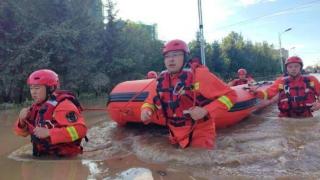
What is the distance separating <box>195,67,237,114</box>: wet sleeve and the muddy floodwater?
0.58 m

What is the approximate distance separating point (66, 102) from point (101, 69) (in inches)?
728

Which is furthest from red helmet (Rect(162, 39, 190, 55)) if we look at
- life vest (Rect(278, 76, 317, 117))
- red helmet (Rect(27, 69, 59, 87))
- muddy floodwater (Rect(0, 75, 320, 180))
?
life vest (Rect(278, 76, 317, 117))

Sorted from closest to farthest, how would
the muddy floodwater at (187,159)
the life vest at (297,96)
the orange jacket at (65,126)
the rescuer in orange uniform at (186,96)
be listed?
the muddy floodwater at (187,159) < the orange jacket at (65,126) < the rescuer in orange uniform at (186,96) < the life vest at (297,96)

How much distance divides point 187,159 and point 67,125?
1322 mm

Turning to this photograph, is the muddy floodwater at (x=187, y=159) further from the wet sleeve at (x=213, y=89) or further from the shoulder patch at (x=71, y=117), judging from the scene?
the wet sleeve at (x=213, y=89)

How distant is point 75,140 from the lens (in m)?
4.32

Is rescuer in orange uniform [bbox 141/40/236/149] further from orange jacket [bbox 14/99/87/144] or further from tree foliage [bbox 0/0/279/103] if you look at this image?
tree foliage [bbox 0/0/279/103]

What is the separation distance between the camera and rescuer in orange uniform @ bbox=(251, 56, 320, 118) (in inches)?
275

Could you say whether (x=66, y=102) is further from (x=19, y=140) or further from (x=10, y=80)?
(x=10, y=80)

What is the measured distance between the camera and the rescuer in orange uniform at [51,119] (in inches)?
163

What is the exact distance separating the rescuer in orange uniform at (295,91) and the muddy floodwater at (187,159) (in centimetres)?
94

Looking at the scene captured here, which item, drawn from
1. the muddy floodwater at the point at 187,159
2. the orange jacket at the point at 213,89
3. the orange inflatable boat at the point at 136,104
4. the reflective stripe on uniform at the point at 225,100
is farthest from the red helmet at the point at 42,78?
the orange inflatable boat at the point at 136,104

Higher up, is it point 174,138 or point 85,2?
point 85,2

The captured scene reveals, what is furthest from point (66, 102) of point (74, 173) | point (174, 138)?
point (174, 138)
